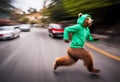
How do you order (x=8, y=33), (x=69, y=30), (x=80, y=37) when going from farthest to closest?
(x=8, y=33), (x=80, y=37), (x=69, y=30)

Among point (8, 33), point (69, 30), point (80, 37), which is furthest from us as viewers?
point (8, 33)

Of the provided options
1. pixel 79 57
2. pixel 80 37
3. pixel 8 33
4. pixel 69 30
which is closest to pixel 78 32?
pixel 80 37

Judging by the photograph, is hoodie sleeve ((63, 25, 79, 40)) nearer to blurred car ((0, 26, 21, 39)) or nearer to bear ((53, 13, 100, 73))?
bear ((53, 13, 100, 73))

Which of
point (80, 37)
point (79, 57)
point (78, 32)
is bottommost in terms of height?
point (79, 57)

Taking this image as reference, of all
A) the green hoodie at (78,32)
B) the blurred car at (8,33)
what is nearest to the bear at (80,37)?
the green hoodie at (78,32)

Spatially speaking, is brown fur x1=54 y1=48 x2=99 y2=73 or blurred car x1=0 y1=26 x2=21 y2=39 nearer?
brown fur x1=54 y1=48 x2=99 y2=73

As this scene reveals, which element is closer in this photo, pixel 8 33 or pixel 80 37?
pixel 80 37

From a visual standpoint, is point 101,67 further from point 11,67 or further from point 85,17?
point 11,67

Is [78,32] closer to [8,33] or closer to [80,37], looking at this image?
[80,37]

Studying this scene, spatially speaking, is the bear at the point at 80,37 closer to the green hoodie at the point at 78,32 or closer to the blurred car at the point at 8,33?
the green hoodie at the point at 78,32

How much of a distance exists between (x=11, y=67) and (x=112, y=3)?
12.5 metres

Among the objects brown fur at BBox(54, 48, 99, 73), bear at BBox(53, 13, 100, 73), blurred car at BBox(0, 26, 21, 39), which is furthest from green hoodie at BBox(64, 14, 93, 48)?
blurred car at BBox(0, 26, 21, 39)

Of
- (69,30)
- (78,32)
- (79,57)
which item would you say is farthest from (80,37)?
(79,57)

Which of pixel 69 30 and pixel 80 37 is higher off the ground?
pixel 69 30
